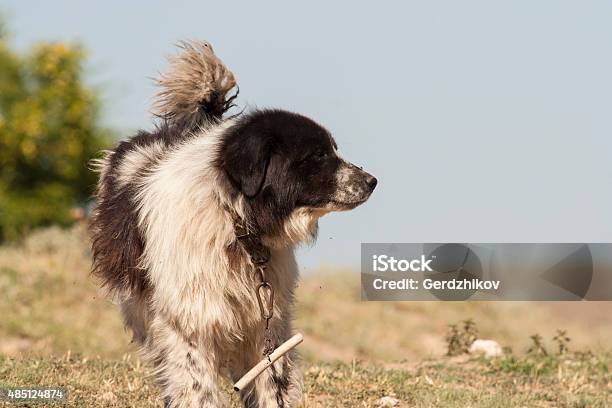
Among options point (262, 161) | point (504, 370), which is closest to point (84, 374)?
point (262, 161)

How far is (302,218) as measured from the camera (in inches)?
214

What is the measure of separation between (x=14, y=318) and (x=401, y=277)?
5610 millimetres

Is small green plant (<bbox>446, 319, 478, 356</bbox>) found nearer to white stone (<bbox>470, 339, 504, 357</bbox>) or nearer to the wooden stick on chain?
white stone (<bbox>470, 339, 504, 357</bbox>)

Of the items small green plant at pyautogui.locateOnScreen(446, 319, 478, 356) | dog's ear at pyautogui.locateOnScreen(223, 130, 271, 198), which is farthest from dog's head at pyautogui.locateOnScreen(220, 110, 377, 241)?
small green plant at pyautogui.locateOnScreen(446, 319, 478, 356)

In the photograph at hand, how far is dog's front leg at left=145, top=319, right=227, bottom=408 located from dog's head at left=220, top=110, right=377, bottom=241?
81 centimetres

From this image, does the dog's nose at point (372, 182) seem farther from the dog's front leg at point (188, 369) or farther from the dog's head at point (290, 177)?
the dog's front leg at point (188, 369)

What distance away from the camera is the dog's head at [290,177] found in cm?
541

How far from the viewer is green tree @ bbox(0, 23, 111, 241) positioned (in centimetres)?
2177

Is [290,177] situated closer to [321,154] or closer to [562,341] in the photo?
[321,154]

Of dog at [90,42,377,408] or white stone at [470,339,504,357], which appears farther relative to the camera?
white stone at [470,339,504,357]

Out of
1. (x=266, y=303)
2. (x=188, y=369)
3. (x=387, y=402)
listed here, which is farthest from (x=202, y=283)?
(x=387, y=402)

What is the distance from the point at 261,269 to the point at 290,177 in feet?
1.85

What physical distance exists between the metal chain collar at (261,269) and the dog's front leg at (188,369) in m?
0.33

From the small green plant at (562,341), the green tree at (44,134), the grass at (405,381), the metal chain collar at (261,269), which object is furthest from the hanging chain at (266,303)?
the green tree at (44,134)
